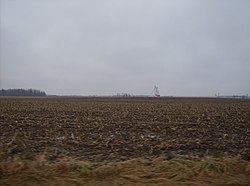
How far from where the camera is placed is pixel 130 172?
7.27m

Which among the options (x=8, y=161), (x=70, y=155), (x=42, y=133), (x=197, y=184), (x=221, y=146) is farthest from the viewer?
(x=42, y=133)

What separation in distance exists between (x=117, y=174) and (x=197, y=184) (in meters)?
1.95

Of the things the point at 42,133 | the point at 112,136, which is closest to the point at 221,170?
the point at 112,136

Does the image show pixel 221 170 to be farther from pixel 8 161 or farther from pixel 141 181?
pixel 8 161

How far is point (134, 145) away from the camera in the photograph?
37.7 feet

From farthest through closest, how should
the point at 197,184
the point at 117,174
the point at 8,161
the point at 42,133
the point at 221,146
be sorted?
the point at 42,133 → the point at 221,146 → the point at 8,161 → the point at 117,174 → the point at 197,184

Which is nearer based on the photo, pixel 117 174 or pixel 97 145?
pixel 117 174

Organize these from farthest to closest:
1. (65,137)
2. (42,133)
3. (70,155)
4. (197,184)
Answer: (42,133)
(65,137)
(70,155)
(197,184)

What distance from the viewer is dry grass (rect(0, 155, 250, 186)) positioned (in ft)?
21.5

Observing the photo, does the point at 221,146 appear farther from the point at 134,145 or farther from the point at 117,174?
the point at 117,174

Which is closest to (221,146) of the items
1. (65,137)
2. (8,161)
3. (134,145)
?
(134,145)

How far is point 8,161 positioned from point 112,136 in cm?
629

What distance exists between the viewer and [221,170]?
24.7ft

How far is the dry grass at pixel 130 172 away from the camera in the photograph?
655 centimetres
